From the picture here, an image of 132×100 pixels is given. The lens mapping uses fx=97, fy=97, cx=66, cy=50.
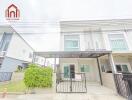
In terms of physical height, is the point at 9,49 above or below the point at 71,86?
above

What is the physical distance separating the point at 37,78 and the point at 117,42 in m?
11.2

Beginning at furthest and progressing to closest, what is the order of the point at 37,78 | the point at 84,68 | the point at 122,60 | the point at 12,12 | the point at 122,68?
the point at 84,68
the point at 122,60
the point at 122,68
the point at 12,12
the point at 37,78

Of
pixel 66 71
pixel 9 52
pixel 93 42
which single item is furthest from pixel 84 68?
pixel 9 52

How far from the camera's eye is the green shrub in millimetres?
6750

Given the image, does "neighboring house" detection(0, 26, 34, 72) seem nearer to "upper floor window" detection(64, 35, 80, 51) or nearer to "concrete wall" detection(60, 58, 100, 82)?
"concrete wall" detection(60, 58, 100, 82)

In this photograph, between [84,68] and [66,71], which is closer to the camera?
[66,71]

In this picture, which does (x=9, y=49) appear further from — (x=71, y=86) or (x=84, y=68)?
(x=84, y=68)

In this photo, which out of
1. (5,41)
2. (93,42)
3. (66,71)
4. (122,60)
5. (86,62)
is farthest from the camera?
(5,41)

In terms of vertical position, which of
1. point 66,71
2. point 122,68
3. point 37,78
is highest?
point 122,68

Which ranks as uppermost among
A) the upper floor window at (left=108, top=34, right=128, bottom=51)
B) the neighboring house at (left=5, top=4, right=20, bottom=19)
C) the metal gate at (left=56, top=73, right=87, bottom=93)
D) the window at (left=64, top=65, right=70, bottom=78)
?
the neighboring house at (left=5, top=4, right=20, bottom=19)

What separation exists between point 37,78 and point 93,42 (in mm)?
9589

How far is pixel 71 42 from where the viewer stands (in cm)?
1355

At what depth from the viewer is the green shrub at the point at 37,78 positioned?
675 cm

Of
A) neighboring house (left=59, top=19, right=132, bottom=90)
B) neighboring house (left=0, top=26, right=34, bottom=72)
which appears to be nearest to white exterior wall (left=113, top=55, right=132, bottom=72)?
neighboring house (left=59, top=19, right=132, bottom=90)
